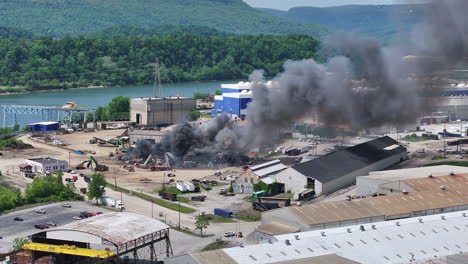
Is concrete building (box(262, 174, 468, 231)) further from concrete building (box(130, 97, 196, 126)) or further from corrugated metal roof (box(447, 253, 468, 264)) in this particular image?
concrete building (box(130, 97, 196, 126))

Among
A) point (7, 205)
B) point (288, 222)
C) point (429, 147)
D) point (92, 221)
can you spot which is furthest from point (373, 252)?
point (429, 147)

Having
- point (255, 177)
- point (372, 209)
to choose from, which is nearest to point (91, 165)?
point (255, 177)

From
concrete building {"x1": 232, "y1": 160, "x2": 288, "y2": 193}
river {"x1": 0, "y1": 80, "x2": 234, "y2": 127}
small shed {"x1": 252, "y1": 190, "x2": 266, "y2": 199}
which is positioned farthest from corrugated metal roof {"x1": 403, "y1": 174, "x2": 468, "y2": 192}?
river {"x1": 0, "y1": 80, "x2": 234, "y2": 127}

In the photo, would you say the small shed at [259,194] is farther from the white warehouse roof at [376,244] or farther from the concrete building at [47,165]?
the concrete building at [47,165]

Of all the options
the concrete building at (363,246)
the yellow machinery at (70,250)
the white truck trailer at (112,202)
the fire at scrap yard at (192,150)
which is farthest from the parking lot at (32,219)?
the fire at scrap yard at (192,150)

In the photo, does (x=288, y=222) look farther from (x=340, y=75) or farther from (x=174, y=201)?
(x=340, y=75)

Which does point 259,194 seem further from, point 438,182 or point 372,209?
point 372,209
